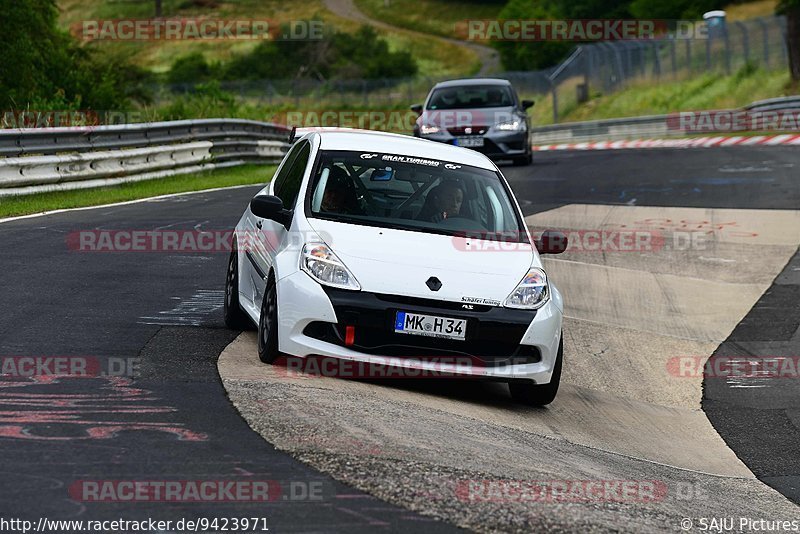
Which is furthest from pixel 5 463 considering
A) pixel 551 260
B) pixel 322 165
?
pixel 551 260

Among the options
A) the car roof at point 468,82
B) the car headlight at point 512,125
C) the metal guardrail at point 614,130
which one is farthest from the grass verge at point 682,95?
the car headlight at point 512,125

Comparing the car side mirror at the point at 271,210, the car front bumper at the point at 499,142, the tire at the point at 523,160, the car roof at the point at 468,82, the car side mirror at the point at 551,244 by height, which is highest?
the car side mirror at the point at 271,210

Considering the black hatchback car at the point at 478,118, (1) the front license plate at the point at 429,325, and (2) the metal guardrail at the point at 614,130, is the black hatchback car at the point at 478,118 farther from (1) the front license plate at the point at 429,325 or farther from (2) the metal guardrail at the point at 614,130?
(1) the front license plate at the point at 429,325

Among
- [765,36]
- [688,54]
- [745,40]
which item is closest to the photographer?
[765,36]

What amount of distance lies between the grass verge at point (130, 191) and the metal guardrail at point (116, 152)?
121 millimetres

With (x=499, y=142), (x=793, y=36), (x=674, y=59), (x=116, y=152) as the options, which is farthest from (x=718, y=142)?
(x=116, y=152)

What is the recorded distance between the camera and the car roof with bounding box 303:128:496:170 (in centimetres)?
946

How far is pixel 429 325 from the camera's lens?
7.91 m

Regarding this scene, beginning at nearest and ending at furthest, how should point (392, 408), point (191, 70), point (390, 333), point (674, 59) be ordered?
point (392, 408) → point (390, 333) → point (674, 59) → point (191, 70)

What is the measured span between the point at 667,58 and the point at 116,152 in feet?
119

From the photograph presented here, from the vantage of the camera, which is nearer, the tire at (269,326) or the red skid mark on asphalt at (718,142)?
the tire at (269,326)

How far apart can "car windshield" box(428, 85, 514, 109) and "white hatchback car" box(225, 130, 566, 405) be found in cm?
1671

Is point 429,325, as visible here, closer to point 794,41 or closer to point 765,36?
point 794,41

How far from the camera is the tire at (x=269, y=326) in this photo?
820cm
